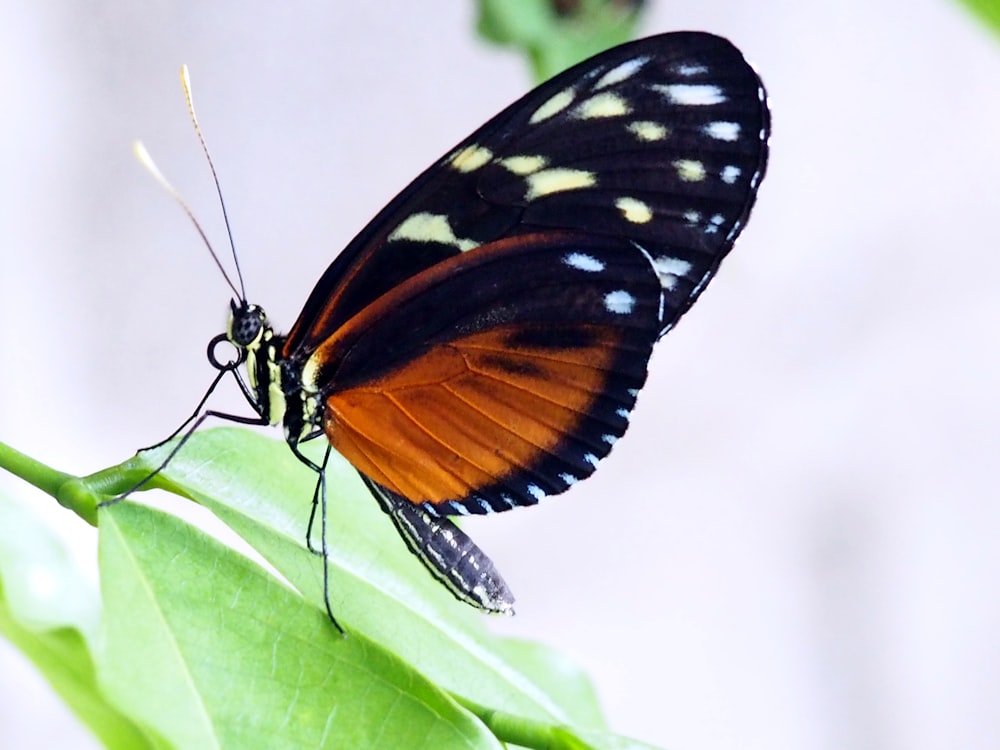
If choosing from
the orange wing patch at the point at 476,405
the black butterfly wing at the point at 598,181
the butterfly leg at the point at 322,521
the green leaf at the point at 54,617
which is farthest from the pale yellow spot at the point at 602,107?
the green leaf at the point at 54,617

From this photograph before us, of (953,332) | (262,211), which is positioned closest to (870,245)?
(953,332)

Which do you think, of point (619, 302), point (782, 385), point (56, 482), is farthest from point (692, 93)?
point (782, 385)

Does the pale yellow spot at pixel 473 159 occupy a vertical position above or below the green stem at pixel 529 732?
above

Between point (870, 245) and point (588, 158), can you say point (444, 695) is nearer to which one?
point (588, 158)

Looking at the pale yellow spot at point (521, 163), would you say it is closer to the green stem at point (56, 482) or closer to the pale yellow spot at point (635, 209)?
the pale yellow spot at point (635, 209)

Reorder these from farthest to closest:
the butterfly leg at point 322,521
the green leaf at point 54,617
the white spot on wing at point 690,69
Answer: the white spot on wing at point 690,69 < the butterfly leg at point 322,521 < the green leaf at point 54,617

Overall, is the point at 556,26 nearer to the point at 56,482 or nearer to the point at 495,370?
the point at 495,370

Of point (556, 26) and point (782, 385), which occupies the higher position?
point (782, 385)
